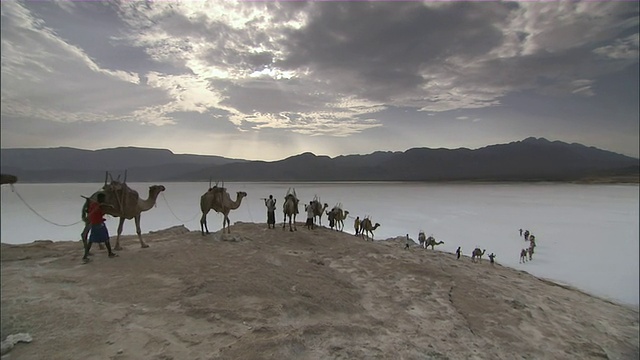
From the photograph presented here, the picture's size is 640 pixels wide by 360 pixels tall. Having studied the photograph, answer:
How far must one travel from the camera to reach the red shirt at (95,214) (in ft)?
28.5

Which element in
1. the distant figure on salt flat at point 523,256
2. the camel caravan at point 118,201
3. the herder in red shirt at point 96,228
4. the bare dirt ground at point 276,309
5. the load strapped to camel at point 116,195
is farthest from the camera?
A: the distant figure on salt flat at point 523,256

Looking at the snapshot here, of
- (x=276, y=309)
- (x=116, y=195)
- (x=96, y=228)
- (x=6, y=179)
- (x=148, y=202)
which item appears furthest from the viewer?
(x=148, y=202)

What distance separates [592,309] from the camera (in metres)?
10.4

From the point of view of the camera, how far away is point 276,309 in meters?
6.78

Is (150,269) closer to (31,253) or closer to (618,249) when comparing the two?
(31,253)

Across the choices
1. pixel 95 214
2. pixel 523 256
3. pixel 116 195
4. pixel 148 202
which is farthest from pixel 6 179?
pixel 523 256

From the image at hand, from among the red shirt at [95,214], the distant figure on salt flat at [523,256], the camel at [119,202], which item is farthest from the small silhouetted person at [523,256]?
the red shirt at [95,214]

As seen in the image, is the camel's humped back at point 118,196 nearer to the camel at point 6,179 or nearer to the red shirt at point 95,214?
the red shirt at point 95,214

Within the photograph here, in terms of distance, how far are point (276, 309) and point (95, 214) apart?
5.64 meters

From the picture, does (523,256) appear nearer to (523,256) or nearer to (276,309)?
(523,256)

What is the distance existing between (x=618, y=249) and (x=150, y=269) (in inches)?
1010

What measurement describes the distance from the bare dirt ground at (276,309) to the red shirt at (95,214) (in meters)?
1.05

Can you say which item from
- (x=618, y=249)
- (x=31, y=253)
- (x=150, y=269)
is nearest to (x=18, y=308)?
(x=150, y=269)

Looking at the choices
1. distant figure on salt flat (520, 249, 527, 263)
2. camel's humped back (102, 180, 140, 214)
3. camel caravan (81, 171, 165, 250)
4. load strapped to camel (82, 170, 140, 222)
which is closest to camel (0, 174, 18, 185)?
camel caravan (81, 171, 165, 250)
